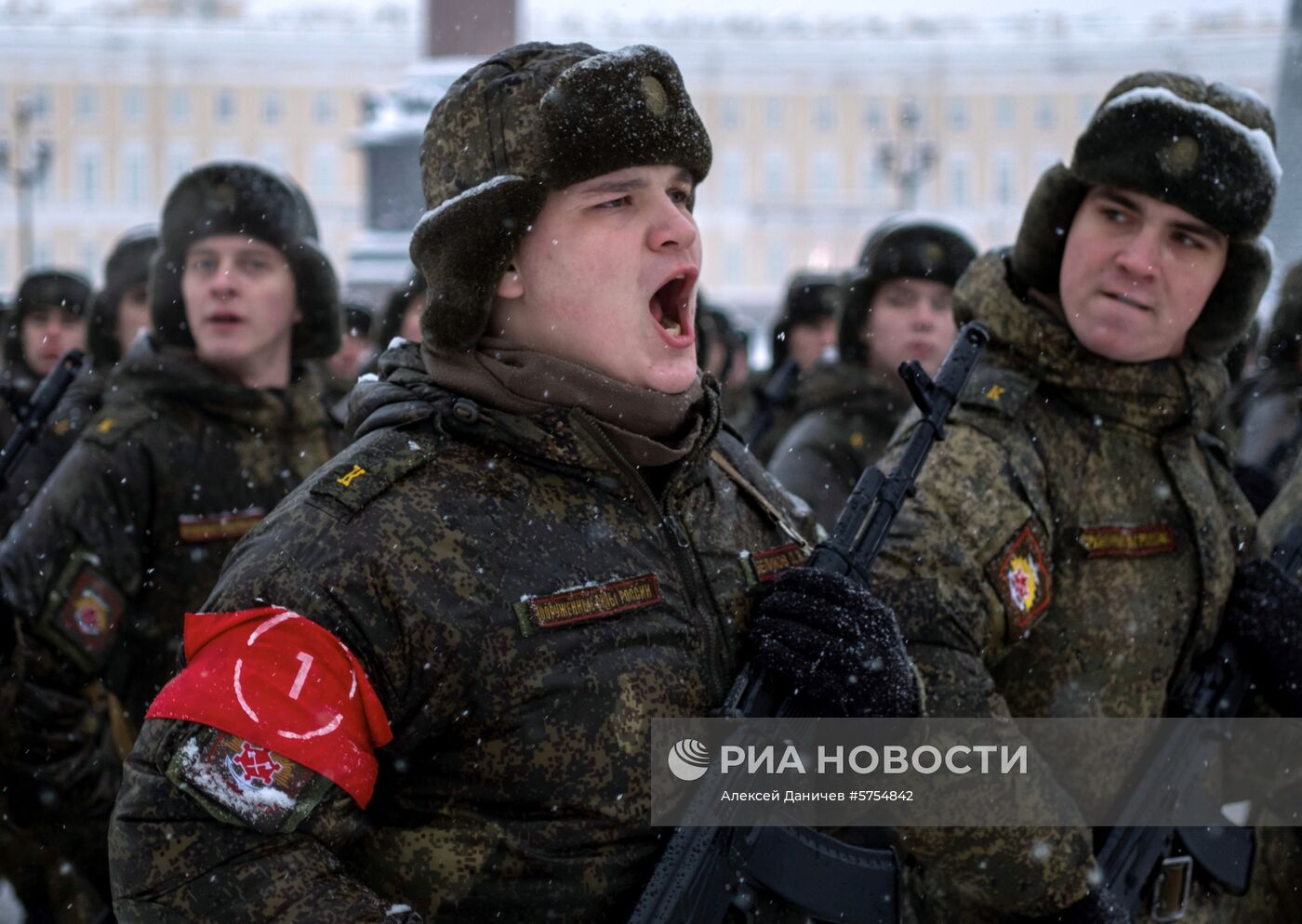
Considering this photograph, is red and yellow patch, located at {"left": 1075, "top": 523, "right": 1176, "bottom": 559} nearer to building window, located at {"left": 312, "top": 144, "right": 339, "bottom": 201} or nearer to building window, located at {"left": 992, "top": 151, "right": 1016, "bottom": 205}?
building window, located at {"left": 992, "top": 151, "right": 1016, "bottom": 205}

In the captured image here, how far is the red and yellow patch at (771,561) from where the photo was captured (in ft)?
7.68

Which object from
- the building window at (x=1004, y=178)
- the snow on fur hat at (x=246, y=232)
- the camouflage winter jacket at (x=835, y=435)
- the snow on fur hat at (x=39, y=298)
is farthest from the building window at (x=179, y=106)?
the snow on fur hat at (x=246, y=232)

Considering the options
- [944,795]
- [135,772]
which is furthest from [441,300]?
[944,795]

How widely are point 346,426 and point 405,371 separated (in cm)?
15

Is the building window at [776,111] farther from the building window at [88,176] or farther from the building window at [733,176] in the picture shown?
the building window at [88,176]

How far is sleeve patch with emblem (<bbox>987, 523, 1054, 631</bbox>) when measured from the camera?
2.73 metres

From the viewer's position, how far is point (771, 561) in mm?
2393

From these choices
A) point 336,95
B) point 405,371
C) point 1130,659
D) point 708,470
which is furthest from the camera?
point 336,95

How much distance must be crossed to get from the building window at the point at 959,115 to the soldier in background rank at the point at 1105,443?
189 feet

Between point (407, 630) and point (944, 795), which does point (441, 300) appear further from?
point (944, 795)

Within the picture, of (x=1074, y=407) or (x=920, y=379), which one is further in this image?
(x=1074, y=407)

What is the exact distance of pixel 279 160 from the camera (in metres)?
62.5

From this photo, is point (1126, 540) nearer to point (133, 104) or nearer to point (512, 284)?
point (512, 284)

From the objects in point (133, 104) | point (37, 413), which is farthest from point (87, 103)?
point (37, 413)
